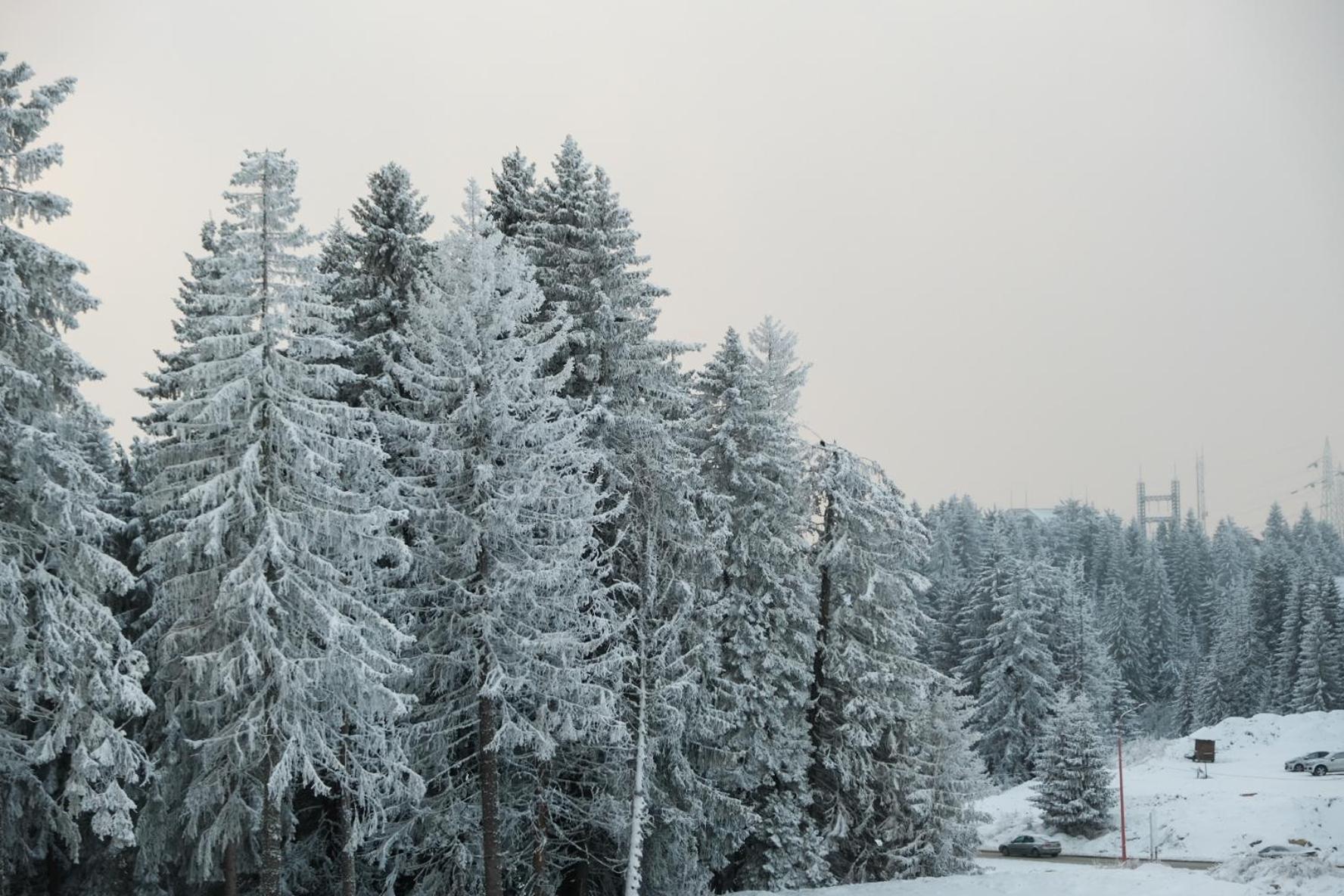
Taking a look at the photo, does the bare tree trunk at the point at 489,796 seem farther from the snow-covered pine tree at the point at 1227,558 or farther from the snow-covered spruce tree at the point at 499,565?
the snow-covered pine tree at the point at 1227,558

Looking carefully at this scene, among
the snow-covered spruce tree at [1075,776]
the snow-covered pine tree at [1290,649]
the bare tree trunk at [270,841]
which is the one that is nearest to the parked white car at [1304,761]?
the snow-covered spruce tree at [1075,776]

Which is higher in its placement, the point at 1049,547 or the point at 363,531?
the point at 1049,547

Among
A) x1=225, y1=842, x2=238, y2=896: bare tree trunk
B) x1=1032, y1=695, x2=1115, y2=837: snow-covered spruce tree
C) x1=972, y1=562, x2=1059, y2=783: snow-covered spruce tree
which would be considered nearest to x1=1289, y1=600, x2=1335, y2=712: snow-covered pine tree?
x1=972, y1=562, x2=1059, y2=783: snow-covered spruce tree

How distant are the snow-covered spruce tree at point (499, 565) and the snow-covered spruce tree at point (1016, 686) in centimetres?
4786

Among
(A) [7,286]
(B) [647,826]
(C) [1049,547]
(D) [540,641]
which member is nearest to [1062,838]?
(B) [647,826]

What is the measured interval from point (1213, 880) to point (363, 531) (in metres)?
18.6

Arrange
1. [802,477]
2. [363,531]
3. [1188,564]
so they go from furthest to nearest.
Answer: [1188,564] → [802,477] → [363,531]

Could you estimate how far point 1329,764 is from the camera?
48.3m

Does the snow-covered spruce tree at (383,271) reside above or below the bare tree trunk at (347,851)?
above

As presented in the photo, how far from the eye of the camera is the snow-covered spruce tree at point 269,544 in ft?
52.4

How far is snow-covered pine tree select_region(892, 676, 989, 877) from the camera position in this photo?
29.6 metres

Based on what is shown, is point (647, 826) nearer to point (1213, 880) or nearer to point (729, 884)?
point (729, 884)

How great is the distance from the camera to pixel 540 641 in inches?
727

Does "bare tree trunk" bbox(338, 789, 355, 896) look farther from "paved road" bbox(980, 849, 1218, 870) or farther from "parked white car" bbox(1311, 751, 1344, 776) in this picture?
"parked white car" bbox(1311, 751, 1344, 776)
